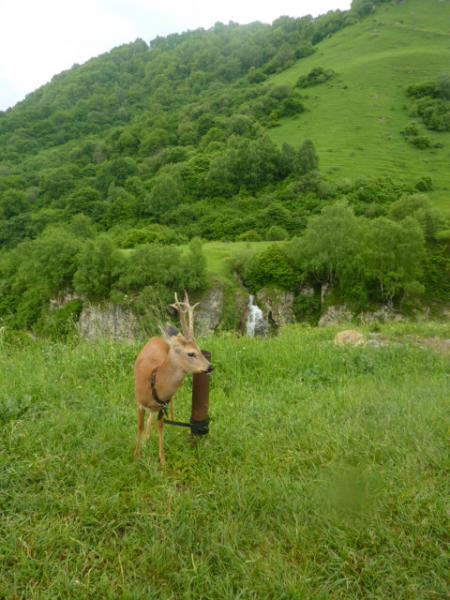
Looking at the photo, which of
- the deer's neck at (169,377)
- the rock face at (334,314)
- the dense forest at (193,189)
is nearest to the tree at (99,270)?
the dense forest at (193,189)

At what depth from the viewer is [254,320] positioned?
38.9 meters

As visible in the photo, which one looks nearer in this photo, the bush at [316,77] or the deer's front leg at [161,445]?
the deer's front leg at [161,445]

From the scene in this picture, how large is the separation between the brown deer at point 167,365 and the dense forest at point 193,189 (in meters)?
4.81

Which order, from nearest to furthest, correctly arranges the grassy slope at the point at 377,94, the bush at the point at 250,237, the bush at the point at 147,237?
the bush at the point at 250,237
the bush at the point at 147,237
the grassy slope at the point at 377,94

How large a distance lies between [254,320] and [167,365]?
116 feet

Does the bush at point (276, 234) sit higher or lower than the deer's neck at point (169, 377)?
lower

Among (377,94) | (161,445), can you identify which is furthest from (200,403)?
(377,94)

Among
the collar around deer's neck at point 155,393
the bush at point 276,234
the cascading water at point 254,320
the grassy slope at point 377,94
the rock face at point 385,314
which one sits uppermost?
the grassy slope at point 377,94

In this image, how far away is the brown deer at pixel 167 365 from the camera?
11.5 ft

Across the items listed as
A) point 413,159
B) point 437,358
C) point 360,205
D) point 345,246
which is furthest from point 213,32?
point 437,358

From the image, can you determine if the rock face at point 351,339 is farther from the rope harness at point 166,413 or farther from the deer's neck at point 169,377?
the deer's neck at point 169,377

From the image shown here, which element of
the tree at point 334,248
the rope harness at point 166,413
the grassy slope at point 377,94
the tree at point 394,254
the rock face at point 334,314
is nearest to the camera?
the rope harness at point 166,413

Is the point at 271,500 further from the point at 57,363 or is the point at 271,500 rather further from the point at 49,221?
the point at 49,221

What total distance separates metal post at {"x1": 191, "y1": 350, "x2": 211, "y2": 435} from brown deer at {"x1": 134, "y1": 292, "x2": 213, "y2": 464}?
14.5 inches
